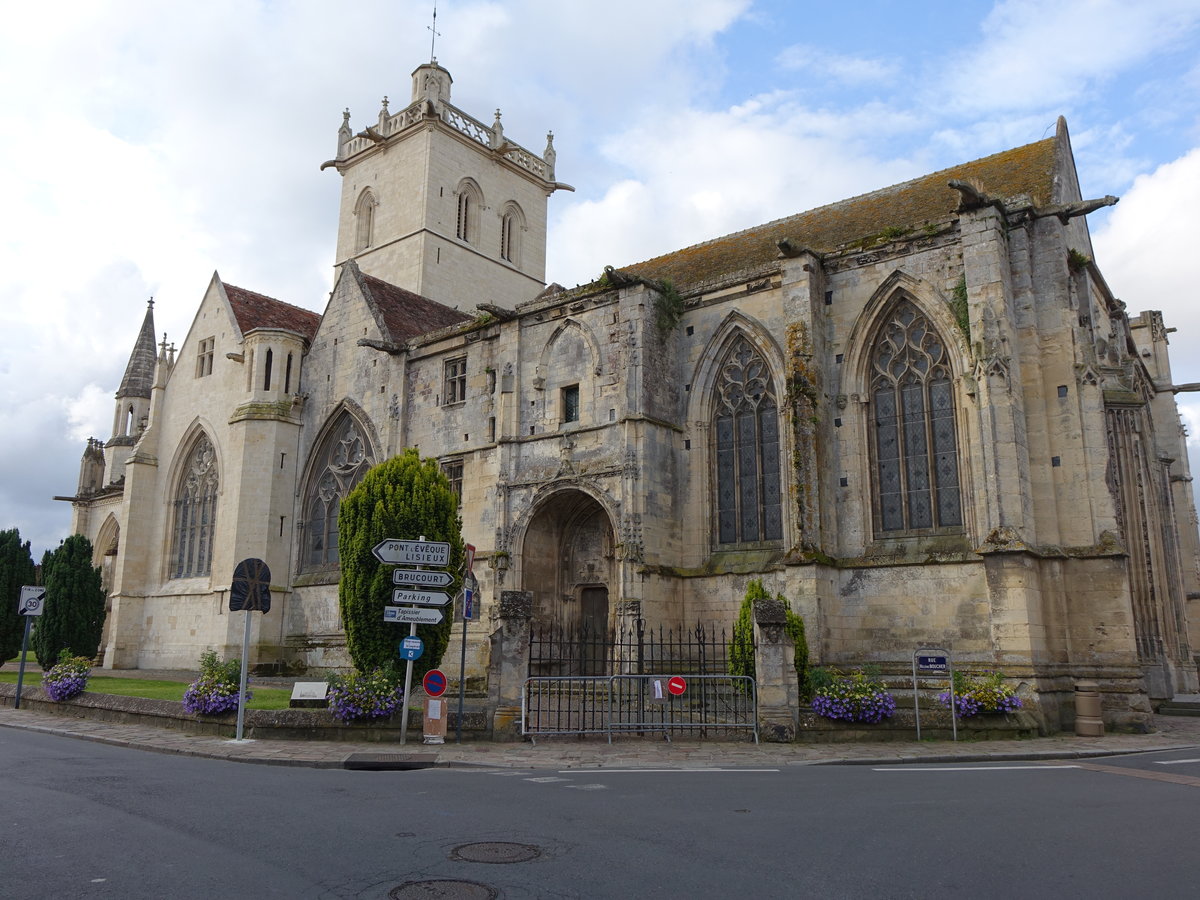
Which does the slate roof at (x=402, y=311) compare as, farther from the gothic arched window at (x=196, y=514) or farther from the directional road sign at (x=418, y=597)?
the directional road sign at (x=418, y=597)

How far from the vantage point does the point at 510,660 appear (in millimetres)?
13766

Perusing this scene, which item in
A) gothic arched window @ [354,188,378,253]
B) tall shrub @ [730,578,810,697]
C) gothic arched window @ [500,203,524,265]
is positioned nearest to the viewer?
tall shrub @ [730,578,810,697]

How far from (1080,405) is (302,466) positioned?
21.3 meters

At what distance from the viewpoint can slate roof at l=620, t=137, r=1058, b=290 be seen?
2002 cm

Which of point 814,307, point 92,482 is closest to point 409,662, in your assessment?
point 814,307

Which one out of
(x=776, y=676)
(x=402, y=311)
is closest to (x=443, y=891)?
(x=776, y=676)

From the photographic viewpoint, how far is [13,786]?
8883 millimetres

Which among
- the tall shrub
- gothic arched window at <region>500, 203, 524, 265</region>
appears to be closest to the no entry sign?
the tall shrub

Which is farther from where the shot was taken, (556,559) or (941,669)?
(556,559)

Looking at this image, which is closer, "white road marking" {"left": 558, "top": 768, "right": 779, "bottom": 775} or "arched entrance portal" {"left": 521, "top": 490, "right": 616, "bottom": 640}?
"white road marking" {"left": 558, "top": 768, "right": 779, "bottom": 775}

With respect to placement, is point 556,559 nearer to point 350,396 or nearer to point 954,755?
point 350,396

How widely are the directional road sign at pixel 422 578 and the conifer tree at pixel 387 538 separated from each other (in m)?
1.16

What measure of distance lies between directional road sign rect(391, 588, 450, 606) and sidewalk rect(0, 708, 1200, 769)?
197 cm

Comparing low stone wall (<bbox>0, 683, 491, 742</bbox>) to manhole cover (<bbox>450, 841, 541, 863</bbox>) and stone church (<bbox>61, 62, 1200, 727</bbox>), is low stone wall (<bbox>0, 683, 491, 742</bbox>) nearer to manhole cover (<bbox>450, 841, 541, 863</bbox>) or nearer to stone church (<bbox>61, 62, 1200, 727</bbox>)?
stone church (<bbox>61, 62, 1200, 727</bbox>)
